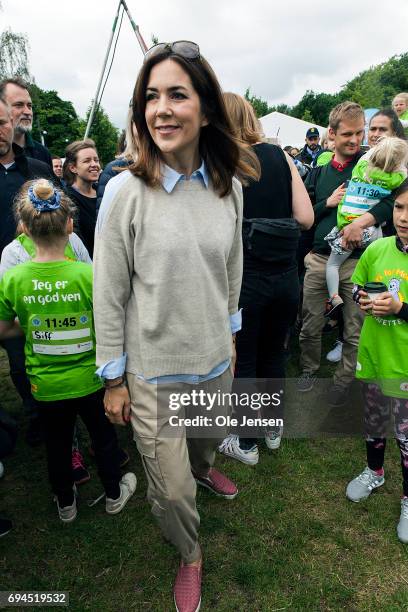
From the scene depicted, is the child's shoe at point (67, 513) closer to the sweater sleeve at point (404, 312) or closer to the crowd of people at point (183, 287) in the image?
the crowd of people at point (183, 287)

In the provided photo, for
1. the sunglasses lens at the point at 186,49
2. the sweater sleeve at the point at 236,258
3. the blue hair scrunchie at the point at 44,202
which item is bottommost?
the sweater sleeve at the point at 236,258

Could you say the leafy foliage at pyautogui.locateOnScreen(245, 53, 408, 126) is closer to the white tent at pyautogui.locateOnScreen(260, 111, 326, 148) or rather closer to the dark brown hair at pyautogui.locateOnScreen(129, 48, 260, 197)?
the white tent at pyautogui.locateOnScreen(260, 111, 326, 148)

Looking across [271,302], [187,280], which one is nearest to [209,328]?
[187,280]

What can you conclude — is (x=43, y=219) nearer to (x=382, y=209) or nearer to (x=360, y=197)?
(x=360, y=197)

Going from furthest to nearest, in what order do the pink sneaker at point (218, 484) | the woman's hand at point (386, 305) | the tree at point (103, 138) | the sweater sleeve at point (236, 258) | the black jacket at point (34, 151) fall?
1. the tree at point (103, 138)
2. the black jacket at point (34, 151)
3. the pink sneaker at point (218, 484)
4. the woman's hand at point (386, 305)
5. the sweater sleeve at point (236, 258)

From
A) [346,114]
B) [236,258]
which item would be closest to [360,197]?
[346,114]

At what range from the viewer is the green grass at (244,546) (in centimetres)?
200

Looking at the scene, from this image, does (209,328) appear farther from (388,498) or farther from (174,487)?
(388,498)

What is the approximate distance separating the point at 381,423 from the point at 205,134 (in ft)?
6.27

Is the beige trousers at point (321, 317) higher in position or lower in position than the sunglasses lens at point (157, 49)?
lower

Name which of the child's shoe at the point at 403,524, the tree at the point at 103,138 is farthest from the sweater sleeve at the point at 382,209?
the tree at the point at 103,138

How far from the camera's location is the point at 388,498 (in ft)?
8.36

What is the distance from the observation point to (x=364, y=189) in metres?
3.06

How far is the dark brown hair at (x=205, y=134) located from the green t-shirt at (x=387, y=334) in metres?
1.00
